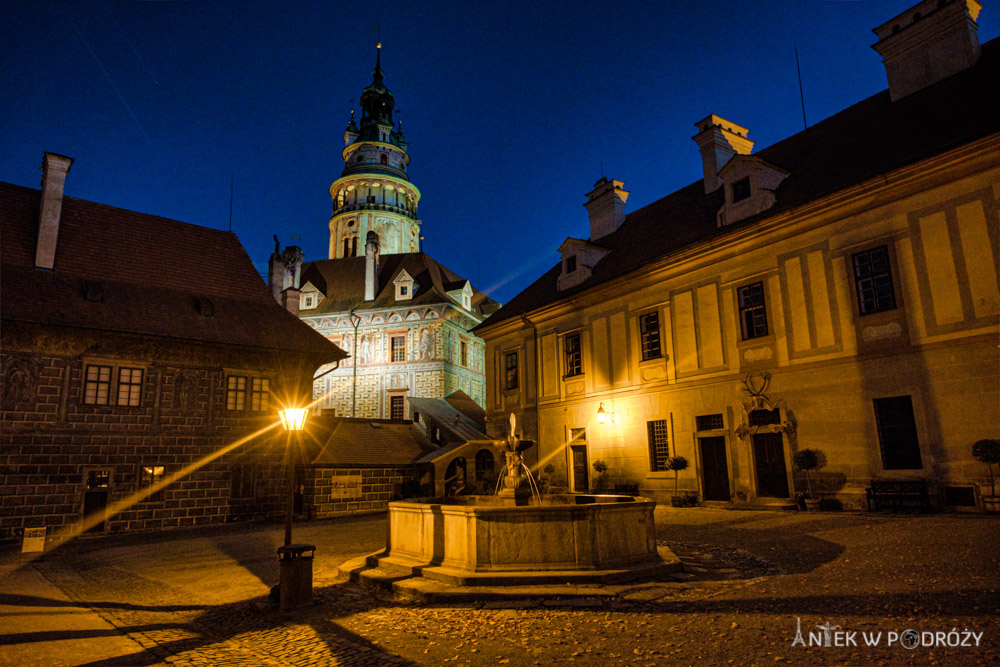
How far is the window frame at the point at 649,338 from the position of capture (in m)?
21.1

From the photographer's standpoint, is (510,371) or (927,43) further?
(510,371)

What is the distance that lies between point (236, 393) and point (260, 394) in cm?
90

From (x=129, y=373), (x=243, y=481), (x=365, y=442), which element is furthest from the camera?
(x=365, y=442)

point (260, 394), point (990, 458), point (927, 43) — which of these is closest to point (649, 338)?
point (990, 458)

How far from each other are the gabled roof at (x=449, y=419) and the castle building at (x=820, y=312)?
5918mm

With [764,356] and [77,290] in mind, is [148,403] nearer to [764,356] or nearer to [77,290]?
[77,290]

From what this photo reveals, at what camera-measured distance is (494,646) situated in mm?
6004

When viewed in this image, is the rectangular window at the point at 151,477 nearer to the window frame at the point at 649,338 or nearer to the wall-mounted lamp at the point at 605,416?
the wall-mounted lamp at the point at 605,416

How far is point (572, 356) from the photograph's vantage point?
81.9 ft

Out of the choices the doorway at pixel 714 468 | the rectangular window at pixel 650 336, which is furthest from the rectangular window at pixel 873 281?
the rectangular window at pixel 650 336

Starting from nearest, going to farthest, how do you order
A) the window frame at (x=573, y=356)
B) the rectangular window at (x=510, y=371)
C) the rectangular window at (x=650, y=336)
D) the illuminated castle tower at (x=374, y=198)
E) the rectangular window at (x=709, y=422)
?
the rectangular window at (x=709, y=422)
the rectangular window at (x=650, y=336)
the window frame at (x=573, y=356)
the rectangular window at (x=510, y=371)
the illuminated castle tower at (x=374, y=198)

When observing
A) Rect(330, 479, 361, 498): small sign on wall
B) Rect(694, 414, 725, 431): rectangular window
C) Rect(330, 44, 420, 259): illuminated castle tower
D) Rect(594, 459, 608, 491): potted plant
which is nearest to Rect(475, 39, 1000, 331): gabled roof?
Rect(694, 414, 725, 431): rectangular window

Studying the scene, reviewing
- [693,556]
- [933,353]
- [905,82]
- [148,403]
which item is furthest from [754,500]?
[148,403]

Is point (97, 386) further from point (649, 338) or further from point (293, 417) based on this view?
point (649, 338)
